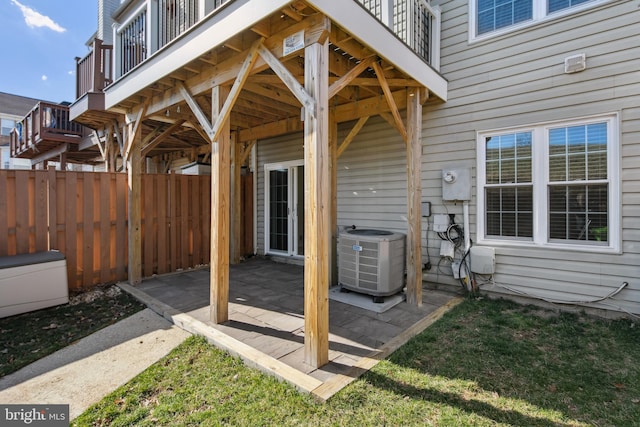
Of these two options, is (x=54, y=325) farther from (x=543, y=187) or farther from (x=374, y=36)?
(x=543, y=187)

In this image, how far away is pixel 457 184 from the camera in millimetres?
4434

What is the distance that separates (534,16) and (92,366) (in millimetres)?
6306

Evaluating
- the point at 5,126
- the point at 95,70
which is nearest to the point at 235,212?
the point at 95,70

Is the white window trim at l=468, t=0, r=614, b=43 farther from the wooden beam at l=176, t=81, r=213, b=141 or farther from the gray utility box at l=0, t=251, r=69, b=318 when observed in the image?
the gray utility box at l=0, t=251, r=69, b=318

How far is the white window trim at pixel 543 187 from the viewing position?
3.48 meters

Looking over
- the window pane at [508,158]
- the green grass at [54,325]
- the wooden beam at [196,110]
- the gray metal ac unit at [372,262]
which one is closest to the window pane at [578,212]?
the window pane at [508,158]

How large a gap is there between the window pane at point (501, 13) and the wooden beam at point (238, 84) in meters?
3.49

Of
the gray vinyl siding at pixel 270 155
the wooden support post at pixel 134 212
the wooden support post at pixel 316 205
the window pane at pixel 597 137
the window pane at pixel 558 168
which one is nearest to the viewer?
the wooden support post at pixel 316 205

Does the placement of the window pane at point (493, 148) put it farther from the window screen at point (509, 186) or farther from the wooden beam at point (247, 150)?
the wooden beam at point (247, 150)

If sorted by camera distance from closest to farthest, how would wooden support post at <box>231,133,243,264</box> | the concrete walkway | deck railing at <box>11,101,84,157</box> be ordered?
1. the concrete walkway
2. wooden support post at <box>231,133,243,264</box>
3. deck railing at <box>11,101,84,157</box>

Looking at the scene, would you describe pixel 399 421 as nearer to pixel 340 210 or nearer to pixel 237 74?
pixel 237 74

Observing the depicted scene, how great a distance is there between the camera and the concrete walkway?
2209 millimetres

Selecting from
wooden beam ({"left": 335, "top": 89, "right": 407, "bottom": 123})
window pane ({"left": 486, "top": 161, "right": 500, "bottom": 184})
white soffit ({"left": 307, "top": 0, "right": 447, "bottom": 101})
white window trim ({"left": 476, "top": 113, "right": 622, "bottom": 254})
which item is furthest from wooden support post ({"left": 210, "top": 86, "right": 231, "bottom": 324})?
window pane ({"left": 486, "top": 161, "right": 500, "bottom": 184})

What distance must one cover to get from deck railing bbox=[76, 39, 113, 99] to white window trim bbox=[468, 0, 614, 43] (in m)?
6.68
